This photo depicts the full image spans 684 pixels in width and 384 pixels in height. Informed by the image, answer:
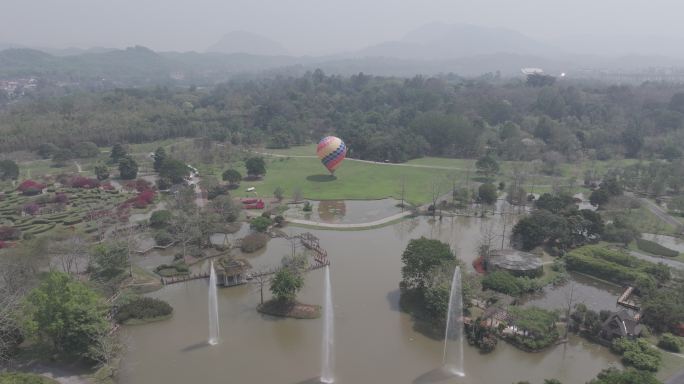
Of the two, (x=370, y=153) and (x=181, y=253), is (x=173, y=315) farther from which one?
(x=370, y=153)

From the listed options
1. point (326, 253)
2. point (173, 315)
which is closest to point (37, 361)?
point (173, 315)

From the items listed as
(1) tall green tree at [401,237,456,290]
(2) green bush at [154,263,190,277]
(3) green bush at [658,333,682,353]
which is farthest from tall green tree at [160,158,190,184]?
(3) green bush at [658,333,682,353]

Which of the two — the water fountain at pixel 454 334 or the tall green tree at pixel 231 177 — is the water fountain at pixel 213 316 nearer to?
the water fountain at pixel 454 334

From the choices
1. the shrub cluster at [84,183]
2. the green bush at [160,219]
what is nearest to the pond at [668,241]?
the green bush at [160,219]

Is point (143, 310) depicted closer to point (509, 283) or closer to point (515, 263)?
point (509, 283)

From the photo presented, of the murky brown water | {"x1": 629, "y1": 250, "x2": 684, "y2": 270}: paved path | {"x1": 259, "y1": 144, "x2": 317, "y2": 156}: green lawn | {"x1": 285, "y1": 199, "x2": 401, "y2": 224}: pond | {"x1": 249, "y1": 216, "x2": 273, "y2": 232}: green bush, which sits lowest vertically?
the murky brown water

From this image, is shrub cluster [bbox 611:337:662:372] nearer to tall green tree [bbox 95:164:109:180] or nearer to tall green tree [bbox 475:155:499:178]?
tall green tree [bbox 475:155:499:178]
